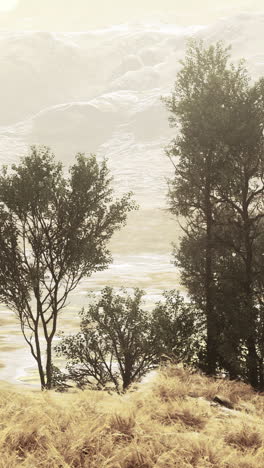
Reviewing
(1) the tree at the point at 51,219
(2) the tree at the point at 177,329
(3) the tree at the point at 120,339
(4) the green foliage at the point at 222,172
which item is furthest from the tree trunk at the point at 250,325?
(1) the tree at the point at 51,219

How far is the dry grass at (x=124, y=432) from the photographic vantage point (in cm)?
615

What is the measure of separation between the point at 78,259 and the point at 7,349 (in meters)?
68.9

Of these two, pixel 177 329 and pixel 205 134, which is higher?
pixel 205 134

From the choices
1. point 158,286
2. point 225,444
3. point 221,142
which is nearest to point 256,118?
point 221,142

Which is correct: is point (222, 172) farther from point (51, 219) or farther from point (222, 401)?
point (222, 401)

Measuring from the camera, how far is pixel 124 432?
23.1 feet

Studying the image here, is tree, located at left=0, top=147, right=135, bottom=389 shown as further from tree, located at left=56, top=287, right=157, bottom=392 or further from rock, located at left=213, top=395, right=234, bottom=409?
rock, located at left=213, top=395, right=234, bottom=409

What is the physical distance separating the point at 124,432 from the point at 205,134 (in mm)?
18808

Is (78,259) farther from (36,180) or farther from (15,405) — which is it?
(15,405)

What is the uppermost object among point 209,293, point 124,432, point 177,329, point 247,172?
point 247,172

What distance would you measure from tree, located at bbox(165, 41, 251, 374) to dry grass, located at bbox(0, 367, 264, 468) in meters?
15.4

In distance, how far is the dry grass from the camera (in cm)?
615

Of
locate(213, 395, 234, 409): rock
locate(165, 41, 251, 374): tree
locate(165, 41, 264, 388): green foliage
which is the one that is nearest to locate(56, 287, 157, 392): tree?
locate(165, 41, 264, 388): green foliage

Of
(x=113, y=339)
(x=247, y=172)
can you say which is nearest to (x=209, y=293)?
(x=247, y=172)
